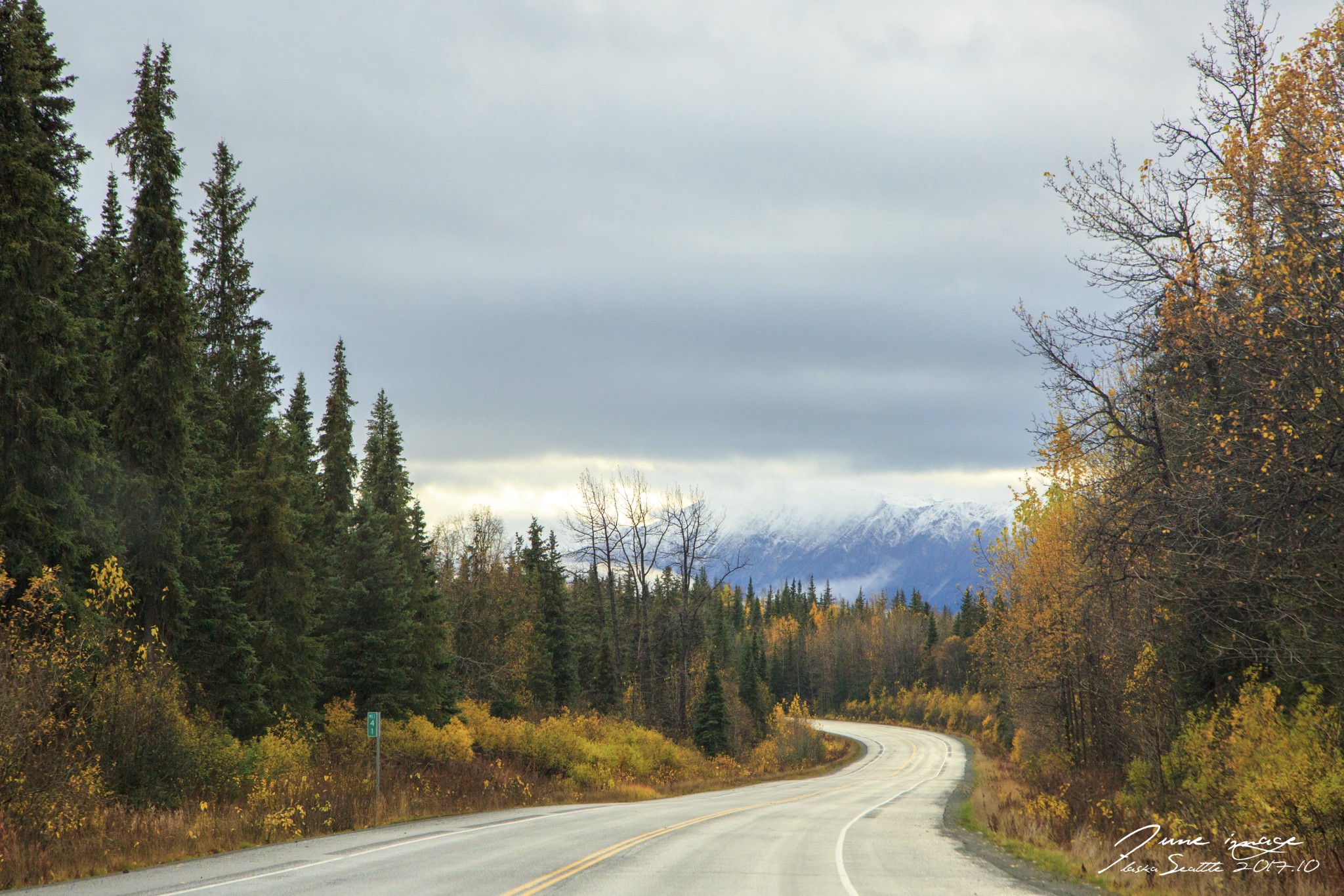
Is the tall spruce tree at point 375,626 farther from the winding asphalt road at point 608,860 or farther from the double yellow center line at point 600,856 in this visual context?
the double yellow center line at point 600,856

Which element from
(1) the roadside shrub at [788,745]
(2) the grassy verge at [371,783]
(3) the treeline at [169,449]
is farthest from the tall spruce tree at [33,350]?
(1) the roadside shrub at [788,745]

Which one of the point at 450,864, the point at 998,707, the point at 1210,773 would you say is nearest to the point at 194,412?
the point at 450,864

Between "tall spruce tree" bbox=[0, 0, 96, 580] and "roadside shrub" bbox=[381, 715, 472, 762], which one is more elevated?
"tall spruce tree" bbox=[0, 0, 96, 580]

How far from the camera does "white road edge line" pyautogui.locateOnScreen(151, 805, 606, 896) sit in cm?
1061

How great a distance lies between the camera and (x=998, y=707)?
63.7 m

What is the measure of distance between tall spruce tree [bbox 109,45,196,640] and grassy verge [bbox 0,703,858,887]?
5.77 meters

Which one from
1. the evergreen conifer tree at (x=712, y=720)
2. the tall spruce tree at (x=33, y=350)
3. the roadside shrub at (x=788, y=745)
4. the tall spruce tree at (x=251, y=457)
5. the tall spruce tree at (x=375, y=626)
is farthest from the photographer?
the roadside shrub at (x=788, y=745)

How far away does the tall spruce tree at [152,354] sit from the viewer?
2228 centimetres

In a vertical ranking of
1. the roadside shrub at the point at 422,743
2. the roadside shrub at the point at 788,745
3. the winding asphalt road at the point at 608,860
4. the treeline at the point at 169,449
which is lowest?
the roadside shrub at the point at 788,745

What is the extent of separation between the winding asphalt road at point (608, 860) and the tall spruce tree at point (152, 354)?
31.6 feet

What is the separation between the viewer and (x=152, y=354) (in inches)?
883
